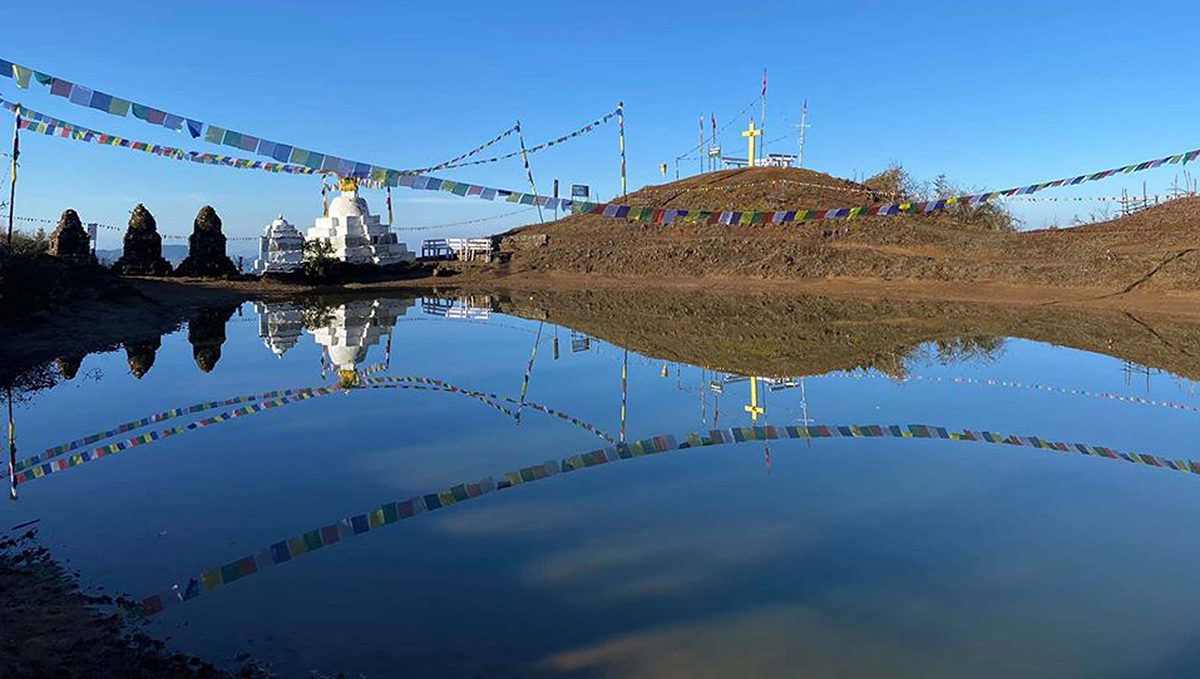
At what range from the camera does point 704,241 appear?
3853cm

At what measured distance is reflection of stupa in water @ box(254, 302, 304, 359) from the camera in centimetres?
1881

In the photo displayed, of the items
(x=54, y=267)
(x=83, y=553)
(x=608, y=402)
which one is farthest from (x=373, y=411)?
(x=54, y=267)

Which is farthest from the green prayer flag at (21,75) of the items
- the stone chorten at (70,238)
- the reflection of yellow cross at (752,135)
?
the reflection of yellow cross at (752,135)

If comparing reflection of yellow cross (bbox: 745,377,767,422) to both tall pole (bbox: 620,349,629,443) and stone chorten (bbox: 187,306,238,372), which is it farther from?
stone chorten (bbox: 187,306,238,372)

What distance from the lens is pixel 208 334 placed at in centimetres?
2081

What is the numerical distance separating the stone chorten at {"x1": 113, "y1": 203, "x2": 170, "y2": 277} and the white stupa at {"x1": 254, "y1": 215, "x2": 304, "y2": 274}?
14.2 ft

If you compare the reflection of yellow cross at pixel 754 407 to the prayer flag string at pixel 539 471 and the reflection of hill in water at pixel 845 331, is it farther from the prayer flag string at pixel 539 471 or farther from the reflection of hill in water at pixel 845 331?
the reflection of hill in water at pixel 845 331

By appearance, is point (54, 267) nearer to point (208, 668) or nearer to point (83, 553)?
point (83, 553)

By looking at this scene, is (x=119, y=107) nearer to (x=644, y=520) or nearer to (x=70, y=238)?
(x=644, y=520)

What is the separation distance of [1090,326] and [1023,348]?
419cm

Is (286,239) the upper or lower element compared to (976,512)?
upper

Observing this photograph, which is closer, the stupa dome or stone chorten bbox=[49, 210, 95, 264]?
stone chorten bbox=[49, 210, 95, 264]

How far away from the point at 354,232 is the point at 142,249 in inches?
356

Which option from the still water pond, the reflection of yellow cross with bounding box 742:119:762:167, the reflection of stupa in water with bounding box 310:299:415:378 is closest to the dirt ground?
the still water pond
